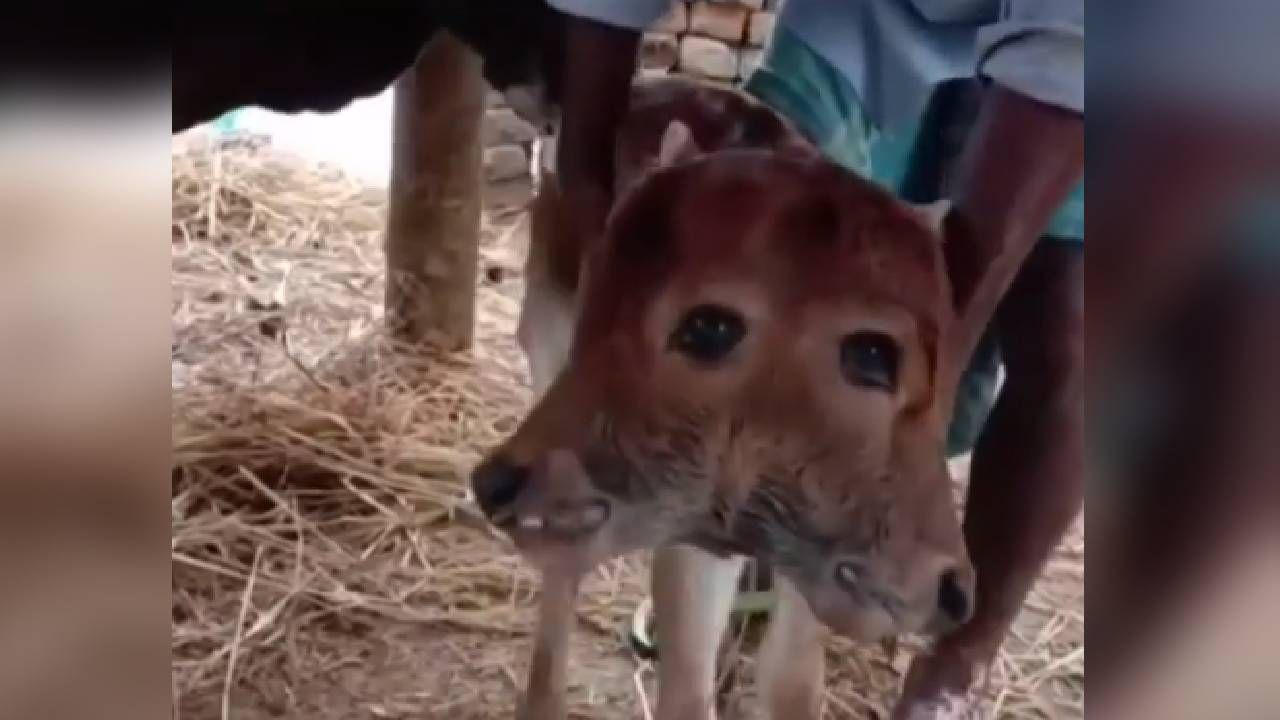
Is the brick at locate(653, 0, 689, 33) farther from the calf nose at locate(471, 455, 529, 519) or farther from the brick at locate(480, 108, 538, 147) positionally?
the calf nose at locate(471, 455, 529, 519)

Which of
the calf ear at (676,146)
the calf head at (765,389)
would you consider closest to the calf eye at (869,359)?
the calf head at (765,389)

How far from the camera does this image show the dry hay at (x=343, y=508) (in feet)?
2.39

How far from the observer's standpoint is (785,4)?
0.72 meters

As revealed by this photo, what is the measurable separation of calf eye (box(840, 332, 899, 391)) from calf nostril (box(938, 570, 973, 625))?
9cm

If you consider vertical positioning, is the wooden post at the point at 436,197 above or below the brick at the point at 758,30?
below

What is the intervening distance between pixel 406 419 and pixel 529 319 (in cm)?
9

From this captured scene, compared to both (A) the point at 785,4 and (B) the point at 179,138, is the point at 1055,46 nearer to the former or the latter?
(A) the point at 785,4

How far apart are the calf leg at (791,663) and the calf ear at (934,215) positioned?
17cm

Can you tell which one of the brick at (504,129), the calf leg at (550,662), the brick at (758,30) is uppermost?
the brick at (758,30)

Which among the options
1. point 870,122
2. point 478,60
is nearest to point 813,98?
point 870,122

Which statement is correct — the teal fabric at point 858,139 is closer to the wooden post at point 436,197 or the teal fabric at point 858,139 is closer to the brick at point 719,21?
the brick at point 719,21

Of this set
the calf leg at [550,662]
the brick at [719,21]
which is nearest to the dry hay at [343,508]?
the calf leg at [550,662]

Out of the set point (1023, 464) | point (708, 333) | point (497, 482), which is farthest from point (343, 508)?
point (1023, 464)

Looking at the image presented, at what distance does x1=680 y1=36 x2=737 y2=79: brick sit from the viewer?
70 centimetres
